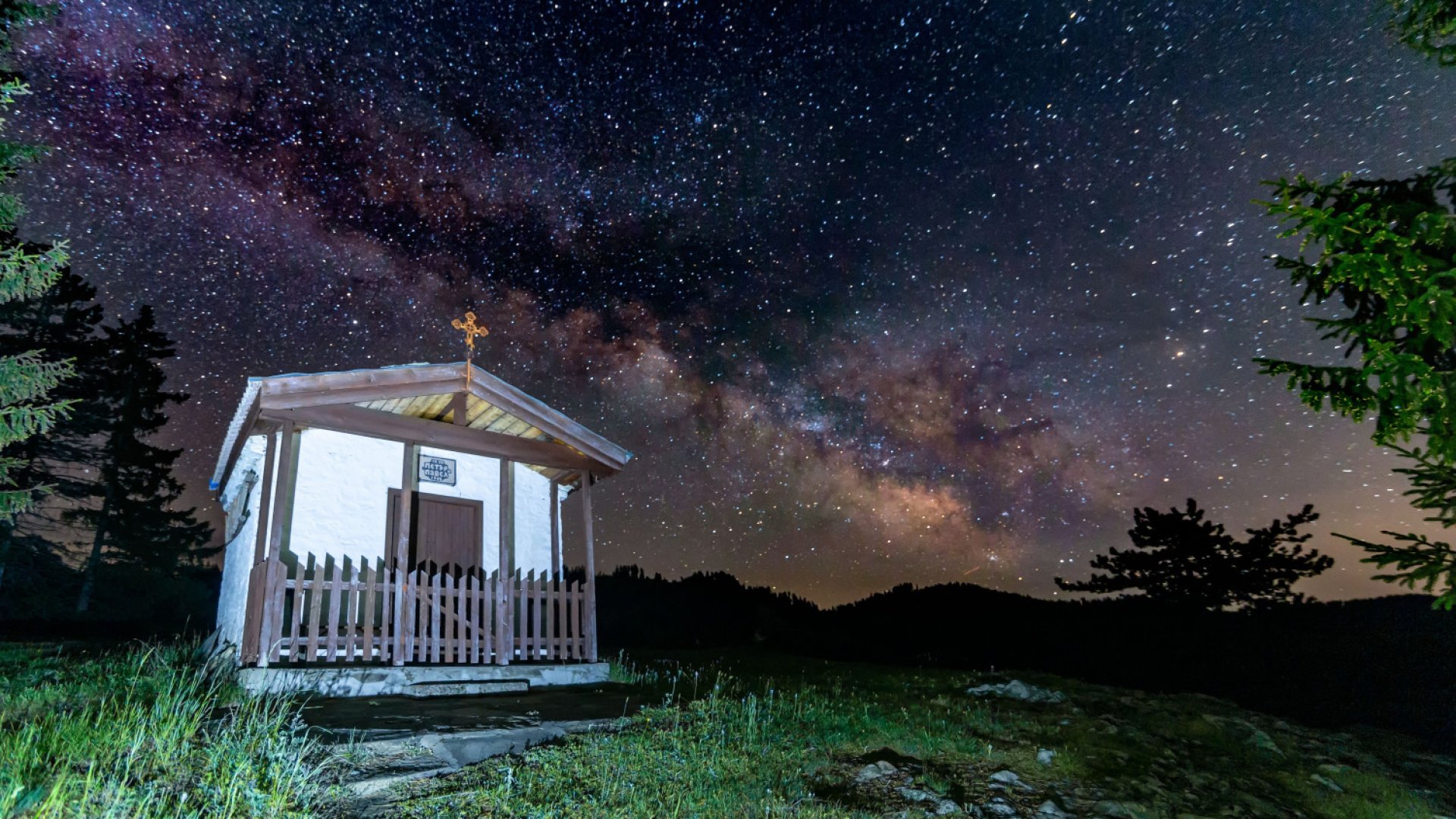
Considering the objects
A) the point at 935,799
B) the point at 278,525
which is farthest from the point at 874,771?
the point at 278,525

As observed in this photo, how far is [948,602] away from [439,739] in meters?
34.8

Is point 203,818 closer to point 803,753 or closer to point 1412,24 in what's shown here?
point 803,753

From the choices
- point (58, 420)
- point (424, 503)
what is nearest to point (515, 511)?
point (424, 503)

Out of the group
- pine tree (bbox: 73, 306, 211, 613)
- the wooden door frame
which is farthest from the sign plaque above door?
pine tree (bbox: 73, 306, 211, 613)

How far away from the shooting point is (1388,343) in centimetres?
555

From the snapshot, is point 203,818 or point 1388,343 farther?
point 1388,343

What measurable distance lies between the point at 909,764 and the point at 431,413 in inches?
393

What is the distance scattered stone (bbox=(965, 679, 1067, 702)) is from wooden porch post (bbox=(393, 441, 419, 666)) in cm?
956

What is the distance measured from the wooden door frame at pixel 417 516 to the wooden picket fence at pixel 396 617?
431 millimetres

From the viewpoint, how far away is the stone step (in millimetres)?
9648

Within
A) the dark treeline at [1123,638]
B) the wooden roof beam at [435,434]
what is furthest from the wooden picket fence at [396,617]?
the dark treeline at [1123,638]

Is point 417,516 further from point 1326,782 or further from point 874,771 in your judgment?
point 1326,782

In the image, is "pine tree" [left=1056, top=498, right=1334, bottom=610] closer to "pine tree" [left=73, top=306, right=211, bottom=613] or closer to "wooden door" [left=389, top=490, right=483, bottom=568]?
"wooden door" [left=389, top=490, right=483, bottom=568]

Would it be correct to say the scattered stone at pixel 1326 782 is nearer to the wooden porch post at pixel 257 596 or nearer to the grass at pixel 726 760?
the grass at pixel 726 760
